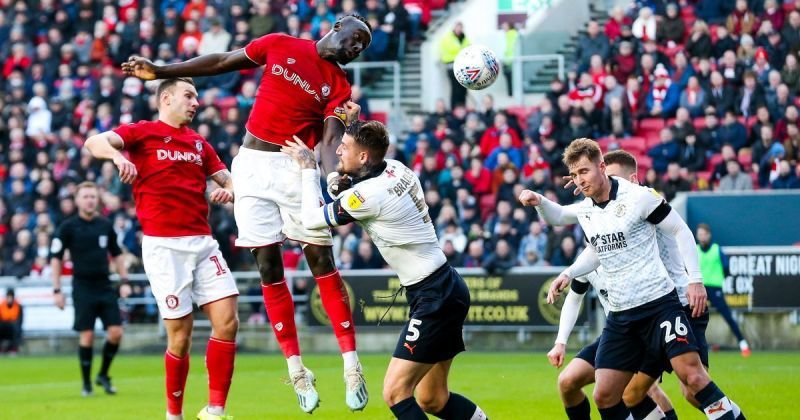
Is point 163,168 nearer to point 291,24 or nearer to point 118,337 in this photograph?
point 118,337

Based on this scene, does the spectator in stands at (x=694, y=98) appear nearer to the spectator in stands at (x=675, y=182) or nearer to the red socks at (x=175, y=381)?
the spectator in stands at (x=675, y=182)

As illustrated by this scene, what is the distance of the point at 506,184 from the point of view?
75.3ft

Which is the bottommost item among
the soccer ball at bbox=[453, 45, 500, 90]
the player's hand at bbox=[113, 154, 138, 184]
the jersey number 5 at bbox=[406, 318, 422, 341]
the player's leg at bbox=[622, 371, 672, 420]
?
the player's leg at bbox=[622, 371, 672, 420]

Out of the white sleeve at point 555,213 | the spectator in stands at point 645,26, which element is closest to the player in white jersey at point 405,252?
the white sleeve at point 555,213

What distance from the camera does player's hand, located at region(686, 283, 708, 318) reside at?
9.10 metres

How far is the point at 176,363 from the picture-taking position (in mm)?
10352

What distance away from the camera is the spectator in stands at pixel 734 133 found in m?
22.0

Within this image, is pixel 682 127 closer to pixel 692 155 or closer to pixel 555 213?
pixel 692 155

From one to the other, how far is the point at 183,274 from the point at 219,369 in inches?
31.7

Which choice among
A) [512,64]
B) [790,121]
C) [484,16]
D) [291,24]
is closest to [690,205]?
[790,121]

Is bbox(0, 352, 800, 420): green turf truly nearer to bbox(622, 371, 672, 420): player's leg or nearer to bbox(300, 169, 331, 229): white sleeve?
bbox(622, 371, 672, 420): player's leg

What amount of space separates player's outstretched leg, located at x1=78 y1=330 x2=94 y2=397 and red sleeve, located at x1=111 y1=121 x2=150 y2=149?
6.12 m

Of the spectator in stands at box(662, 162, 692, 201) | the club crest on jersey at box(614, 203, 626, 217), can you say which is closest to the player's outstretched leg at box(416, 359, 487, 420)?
the club crest on jersey at box(614, 203, 626, 217)

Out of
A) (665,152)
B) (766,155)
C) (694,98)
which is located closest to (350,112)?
(665,152)
